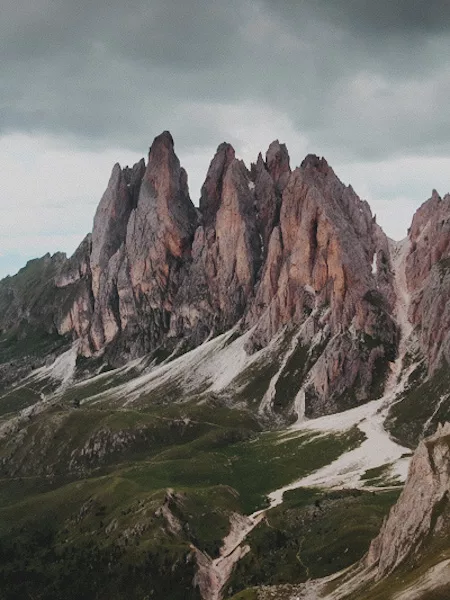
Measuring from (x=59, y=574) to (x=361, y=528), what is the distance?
6293cm

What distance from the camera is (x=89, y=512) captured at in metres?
157

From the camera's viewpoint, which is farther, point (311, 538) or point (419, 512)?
point (311, 538)

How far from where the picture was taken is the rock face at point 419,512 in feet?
251

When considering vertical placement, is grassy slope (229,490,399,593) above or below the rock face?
below

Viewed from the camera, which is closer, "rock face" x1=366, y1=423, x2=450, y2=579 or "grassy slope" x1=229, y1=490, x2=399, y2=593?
"rock face" x1=366, y1=423, x2=450, y2=579

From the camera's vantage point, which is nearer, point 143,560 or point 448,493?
point 448,493

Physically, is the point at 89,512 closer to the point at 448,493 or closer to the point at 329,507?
the point at 329,507

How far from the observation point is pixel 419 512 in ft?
260

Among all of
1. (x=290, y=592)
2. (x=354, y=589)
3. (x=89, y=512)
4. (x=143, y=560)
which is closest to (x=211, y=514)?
(x=143, y=560)

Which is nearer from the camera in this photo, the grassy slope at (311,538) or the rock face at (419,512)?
the rock face at (419,512)

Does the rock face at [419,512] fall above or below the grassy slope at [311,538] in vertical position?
above

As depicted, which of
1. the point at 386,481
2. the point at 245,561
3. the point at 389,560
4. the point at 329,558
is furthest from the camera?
the point at 386,481

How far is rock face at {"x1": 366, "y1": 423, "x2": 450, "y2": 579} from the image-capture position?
7644 cm

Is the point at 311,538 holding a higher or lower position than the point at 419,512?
lower
